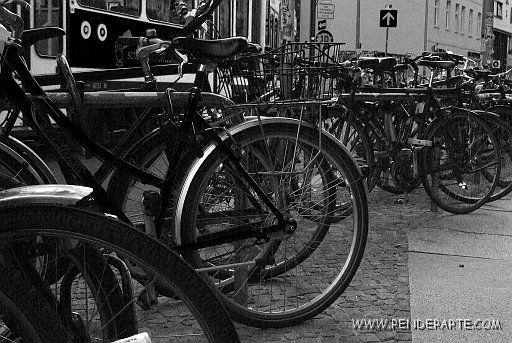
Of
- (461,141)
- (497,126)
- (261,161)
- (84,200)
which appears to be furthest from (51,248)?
(497,126)

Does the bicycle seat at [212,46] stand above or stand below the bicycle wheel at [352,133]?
above

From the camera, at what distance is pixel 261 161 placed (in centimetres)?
363

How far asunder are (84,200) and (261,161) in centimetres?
177

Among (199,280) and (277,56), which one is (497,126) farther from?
Result: (199,280)

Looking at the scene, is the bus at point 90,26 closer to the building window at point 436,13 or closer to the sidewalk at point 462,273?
the sidewalk at point 462,273

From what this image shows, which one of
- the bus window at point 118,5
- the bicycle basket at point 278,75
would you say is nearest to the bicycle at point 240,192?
the bicycle basket at point 278,75

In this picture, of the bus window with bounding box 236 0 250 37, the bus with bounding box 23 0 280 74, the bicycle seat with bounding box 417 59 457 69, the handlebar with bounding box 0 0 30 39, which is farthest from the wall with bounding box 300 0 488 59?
the handlebar with bounding box 0 0 30 39

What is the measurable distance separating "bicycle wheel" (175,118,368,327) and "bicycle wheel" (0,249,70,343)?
1.44m

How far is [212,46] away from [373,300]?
1.70 m

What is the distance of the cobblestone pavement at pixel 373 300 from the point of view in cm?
363

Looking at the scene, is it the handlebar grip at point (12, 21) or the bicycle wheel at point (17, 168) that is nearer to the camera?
the handlebar grip at point (12, 21)

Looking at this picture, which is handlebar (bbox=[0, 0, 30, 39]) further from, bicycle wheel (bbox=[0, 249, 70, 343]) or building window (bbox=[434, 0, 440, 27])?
building window (bbox=[434, 0, 440, 27])

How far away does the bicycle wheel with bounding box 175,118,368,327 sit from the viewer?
3.35m

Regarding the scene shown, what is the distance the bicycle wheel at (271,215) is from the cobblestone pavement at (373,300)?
0.31ft
